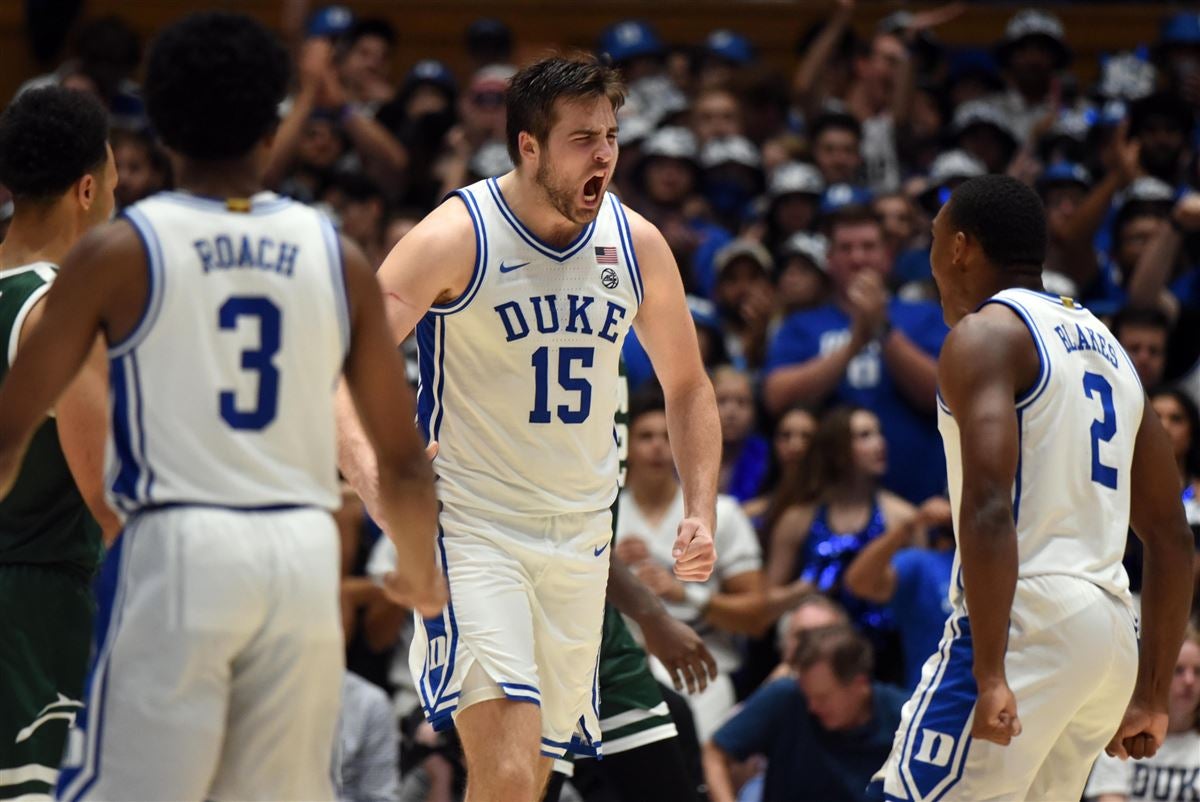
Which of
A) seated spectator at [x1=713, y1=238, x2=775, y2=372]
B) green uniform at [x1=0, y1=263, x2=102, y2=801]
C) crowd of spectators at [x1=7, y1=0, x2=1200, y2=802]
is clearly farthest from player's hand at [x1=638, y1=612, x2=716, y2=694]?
seated spectator at [x1=713, y1=238, x2=775, y2=372]

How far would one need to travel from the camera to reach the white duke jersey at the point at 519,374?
5590 mm

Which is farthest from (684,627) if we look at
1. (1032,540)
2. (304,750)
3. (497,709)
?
(304,750)

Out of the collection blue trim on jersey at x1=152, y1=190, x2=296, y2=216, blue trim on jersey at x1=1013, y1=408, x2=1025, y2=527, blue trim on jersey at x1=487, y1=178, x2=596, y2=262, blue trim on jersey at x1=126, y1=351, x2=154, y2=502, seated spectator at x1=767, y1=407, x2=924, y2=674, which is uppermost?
blue trim on jersey at x1=152, y1=190, x2=296, y2=216

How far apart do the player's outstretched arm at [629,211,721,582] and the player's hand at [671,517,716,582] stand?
0.13 metres

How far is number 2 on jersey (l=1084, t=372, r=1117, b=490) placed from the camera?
5.00 meters

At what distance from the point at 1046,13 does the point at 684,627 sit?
10.6m

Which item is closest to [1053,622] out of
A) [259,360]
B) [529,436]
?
[529,436]

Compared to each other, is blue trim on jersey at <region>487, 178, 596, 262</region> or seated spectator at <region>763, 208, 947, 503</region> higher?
blue trim on jersey at <region>487, 178, 596, 262</region>

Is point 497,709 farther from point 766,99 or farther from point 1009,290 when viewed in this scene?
point 766,99

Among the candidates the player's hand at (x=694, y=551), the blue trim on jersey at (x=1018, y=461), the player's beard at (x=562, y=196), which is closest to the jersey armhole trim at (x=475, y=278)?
the player's beard at (x=562, y=196)

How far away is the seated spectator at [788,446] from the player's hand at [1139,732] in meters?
4.13

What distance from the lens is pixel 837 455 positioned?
9344mm

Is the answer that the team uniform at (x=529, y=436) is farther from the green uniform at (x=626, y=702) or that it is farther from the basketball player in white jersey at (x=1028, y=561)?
the basketball player in white jersey at (x=1028, y=561)

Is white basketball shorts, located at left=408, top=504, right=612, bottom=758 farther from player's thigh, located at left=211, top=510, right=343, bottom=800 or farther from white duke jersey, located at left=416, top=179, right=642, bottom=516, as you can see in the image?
player's thigh, located at left=211, top=510, right=343, bottom=800
